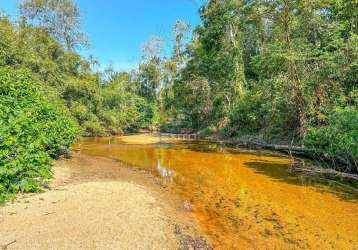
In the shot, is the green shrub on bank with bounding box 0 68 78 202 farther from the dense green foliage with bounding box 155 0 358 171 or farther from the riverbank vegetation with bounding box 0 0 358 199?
the dense green foliage with bounding box 155 0 358 171

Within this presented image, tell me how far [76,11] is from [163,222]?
30903 mm

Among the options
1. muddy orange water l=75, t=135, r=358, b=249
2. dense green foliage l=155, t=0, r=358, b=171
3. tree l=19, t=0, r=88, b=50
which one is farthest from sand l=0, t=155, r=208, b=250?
tree l=19, t=0, r=88, b=50

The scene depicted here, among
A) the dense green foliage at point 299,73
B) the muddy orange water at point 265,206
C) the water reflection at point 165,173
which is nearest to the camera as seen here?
the muddy orange water at point 265,206

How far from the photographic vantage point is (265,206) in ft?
21.7

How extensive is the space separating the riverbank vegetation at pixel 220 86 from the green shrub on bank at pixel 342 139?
3cm

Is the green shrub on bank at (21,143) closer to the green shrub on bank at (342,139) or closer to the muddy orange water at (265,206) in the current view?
the muddy orange water at (265,206)

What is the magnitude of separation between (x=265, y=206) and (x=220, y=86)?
2214 cm

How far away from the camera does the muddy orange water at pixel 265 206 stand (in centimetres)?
491

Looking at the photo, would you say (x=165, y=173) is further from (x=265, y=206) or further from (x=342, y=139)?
(x=342, y=139)

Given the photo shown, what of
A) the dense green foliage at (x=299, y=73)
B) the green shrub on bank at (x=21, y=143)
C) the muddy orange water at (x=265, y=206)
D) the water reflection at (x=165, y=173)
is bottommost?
the muddy orange water at (x=265, y=206)

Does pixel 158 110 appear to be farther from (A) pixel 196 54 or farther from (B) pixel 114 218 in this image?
(B) pixel 114 218

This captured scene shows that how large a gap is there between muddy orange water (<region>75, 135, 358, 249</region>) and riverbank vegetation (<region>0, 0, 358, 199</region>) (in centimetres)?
177

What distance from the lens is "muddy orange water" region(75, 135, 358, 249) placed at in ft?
16.1

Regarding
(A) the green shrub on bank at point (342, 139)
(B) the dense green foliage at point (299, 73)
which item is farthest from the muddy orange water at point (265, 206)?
(B) the dense green foliage at point (299, 73)
